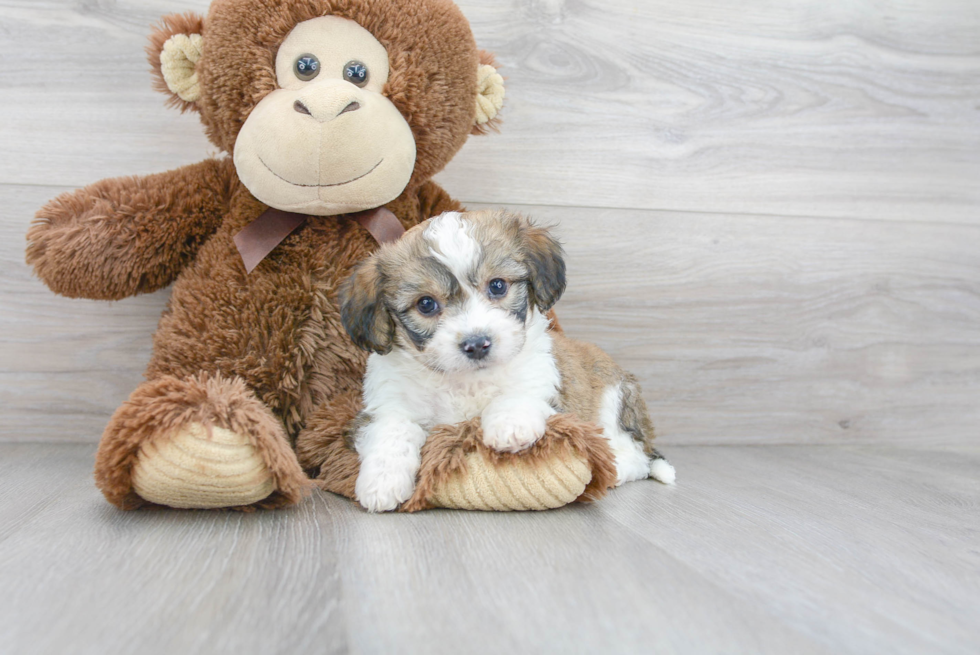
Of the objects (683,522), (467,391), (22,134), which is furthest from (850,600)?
(22,134)

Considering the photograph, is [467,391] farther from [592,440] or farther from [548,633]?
[548,633]

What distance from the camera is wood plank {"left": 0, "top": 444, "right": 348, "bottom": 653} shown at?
2.78 ft

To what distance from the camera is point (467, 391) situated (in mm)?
1554

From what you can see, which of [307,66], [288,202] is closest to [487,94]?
[307,66]

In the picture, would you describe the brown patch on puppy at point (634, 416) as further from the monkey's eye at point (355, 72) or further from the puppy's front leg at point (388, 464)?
the monkey's eye at point (355, 72)

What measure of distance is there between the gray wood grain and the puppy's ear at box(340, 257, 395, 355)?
331 mm

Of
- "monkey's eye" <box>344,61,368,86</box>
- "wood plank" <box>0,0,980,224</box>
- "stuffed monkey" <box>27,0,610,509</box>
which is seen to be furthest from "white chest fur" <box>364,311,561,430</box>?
"wood plank" <box>0,0,980,224</box>

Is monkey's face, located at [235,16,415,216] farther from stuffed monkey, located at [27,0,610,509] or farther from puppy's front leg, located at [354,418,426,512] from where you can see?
puppy's front leg, located at [354,418,426,512]

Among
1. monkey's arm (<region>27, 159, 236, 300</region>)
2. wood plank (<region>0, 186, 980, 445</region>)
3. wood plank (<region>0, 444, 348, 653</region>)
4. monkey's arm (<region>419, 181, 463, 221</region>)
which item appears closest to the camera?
wood plank (<region>0, 444, 348, 653</region>)

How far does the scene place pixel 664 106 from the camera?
2209mm

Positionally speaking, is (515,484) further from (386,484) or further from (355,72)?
(355,72)

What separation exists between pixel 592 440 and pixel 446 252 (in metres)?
0.46

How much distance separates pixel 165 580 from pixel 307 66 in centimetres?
105

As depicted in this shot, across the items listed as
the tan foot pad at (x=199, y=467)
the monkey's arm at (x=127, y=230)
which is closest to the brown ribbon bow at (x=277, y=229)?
the monkey's arm at (x=127, y=230)
